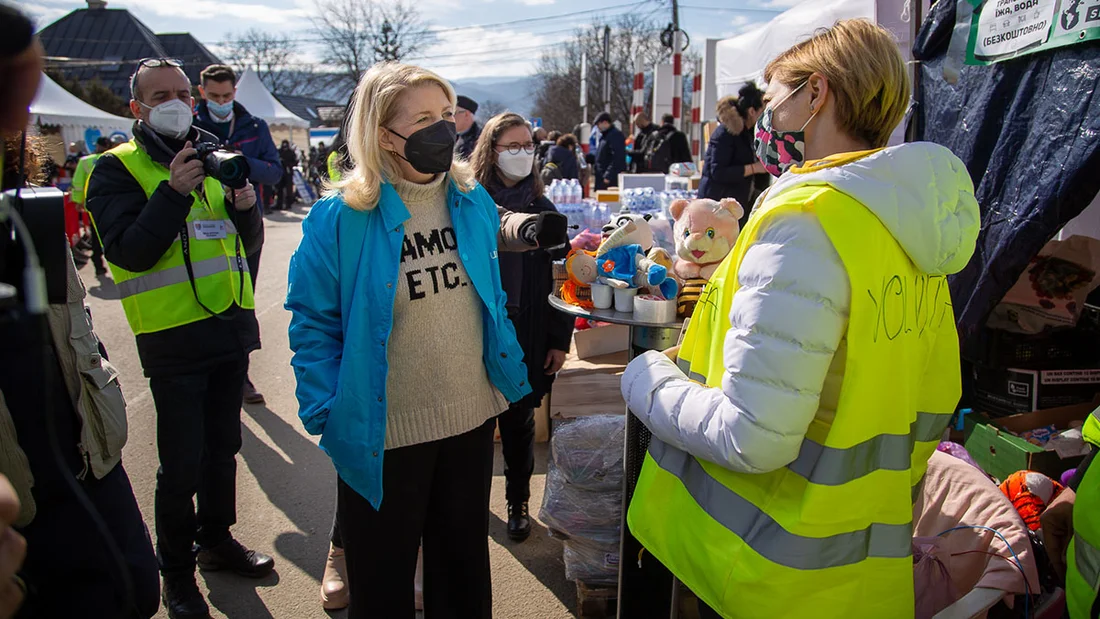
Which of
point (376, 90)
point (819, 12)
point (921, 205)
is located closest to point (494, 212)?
point (376, 90)

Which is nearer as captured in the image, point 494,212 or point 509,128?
point 494,212

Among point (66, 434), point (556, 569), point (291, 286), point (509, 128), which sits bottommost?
point (556, 569)

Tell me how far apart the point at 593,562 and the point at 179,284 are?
186cm

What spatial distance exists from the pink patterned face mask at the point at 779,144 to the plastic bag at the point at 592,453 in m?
1.30

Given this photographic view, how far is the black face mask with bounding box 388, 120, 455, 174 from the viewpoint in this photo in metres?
1.92

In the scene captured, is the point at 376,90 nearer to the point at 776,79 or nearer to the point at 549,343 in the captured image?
the point at 776,79

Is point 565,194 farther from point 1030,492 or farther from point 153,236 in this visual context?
point 1030,492

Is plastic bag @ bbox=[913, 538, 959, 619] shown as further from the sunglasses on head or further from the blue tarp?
the sunglasses on head

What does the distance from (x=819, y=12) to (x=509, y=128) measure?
2900 mm

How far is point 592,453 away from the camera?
2.70 m

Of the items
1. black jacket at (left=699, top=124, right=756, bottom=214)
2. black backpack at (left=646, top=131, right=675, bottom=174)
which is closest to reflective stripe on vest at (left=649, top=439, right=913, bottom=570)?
black jacket at (left=699, top=124, right=756, bottom=214)

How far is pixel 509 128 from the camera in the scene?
304 centimetres

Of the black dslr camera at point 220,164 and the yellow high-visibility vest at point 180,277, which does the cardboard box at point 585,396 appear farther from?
the black dslr camera at point 220,164

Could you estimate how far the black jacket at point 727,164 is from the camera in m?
6.08
